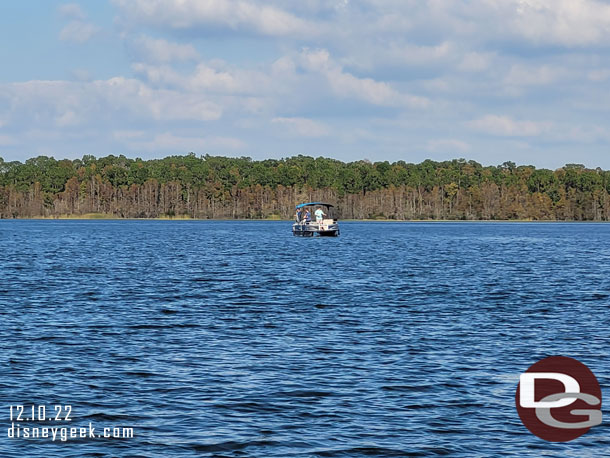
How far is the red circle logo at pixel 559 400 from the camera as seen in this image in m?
22.1

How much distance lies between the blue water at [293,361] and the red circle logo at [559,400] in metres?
0.39

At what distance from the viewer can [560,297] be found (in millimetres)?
52344

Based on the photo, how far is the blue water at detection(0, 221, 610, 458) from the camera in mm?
21078

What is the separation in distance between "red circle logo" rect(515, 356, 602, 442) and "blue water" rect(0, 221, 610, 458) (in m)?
0.39

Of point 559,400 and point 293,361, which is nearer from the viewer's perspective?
point 559,400

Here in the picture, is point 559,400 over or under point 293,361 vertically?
under

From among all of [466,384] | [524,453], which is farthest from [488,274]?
[524,453]

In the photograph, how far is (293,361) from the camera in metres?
29.9

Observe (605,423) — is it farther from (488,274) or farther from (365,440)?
(488,274)

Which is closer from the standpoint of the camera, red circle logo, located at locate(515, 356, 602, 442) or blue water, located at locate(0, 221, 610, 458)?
blue water, located at locate(0, 221, 610, 458)

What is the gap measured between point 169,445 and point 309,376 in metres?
7.73

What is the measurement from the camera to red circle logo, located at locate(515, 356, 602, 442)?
870 inches

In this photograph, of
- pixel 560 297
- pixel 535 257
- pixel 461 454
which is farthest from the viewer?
pixel 535 257

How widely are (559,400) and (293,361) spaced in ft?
30.6
